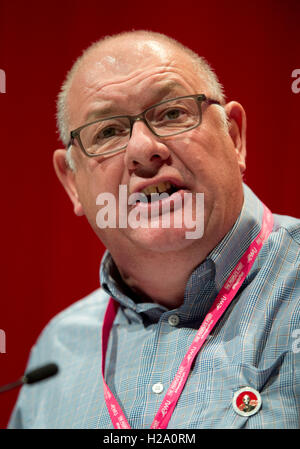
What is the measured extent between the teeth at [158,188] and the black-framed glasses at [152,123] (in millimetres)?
139

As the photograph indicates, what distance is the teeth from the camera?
4.33 ft

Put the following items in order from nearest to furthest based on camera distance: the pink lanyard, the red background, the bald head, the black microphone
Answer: the pink lanyard → the bald head → the black microphone → the red background

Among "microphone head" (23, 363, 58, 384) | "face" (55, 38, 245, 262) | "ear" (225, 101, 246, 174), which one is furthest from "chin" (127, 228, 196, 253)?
"microphone head" (23, 363, 58, 384)

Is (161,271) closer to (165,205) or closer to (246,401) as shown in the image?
(165,205)

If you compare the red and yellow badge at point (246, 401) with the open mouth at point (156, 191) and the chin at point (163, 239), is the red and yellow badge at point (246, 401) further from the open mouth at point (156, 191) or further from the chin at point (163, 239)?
the open mouth at point (156, 191)

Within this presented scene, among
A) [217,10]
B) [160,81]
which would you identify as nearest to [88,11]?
[217,10]

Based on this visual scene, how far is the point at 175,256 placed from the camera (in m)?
1.33

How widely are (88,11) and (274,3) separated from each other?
2.57ft

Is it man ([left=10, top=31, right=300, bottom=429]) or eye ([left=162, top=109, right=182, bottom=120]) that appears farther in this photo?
eye ([left=162, top=109, right=182, bottom=120])

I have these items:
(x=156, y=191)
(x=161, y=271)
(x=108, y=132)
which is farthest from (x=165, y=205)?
(x=108, y=132)

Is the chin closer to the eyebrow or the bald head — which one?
the eyebrow

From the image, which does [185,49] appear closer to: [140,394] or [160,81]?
[160,81]

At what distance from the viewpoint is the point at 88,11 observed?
81.0 inches

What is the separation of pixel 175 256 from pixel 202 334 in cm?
22
